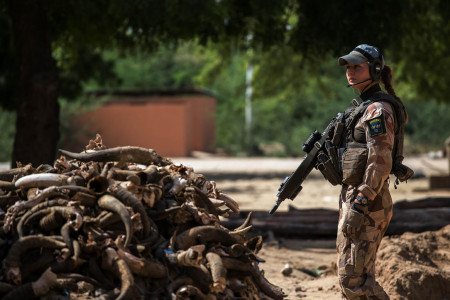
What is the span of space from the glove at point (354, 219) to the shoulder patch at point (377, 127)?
1.58ft

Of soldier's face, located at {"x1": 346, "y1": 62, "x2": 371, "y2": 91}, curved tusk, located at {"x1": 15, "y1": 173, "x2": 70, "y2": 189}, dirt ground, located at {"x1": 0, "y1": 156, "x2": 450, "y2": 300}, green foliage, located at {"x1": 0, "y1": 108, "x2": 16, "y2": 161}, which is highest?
Answer: soldier's face, located at {"x1": 346, "y1": 62, "x2": 371, "y2": 91}

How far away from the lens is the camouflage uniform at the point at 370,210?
4910 mm

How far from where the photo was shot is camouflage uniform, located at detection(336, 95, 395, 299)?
4.91 m

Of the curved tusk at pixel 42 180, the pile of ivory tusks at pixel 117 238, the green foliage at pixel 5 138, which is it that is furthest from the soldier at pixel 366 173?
the green foliage at pixel 5 138

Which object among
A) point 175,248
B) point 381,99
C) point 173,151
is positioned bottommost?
point 173,151

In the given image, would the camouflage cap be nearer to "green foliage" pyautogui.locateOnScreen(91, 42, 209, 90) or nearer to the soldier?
the soldier

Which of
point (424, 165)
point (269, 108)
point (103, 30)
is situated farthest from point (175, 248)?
point (269, 108)

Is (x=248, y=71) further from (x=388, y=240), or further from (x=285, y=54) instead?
(x=388, y=240)

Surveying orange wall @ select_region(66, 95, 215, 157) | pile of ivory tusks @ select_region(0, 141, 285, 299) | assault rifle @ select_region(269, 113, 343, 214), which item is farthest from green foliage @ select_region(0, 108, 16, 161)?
assault rifle @ select_region(269, 113, 343, 214)

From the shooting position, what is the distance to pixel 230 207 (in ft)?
19.2

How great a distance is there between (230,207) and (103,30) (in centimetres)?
724

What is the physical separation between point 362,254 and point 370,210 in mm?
298

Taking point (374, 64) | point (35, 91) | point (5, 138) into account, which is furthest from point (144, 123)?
point (374, 64)

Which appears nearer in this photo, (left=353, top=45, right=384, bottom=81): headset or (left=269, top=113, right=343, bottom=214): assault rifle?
(left=353, top=45, right=384, bottom=81): headset
